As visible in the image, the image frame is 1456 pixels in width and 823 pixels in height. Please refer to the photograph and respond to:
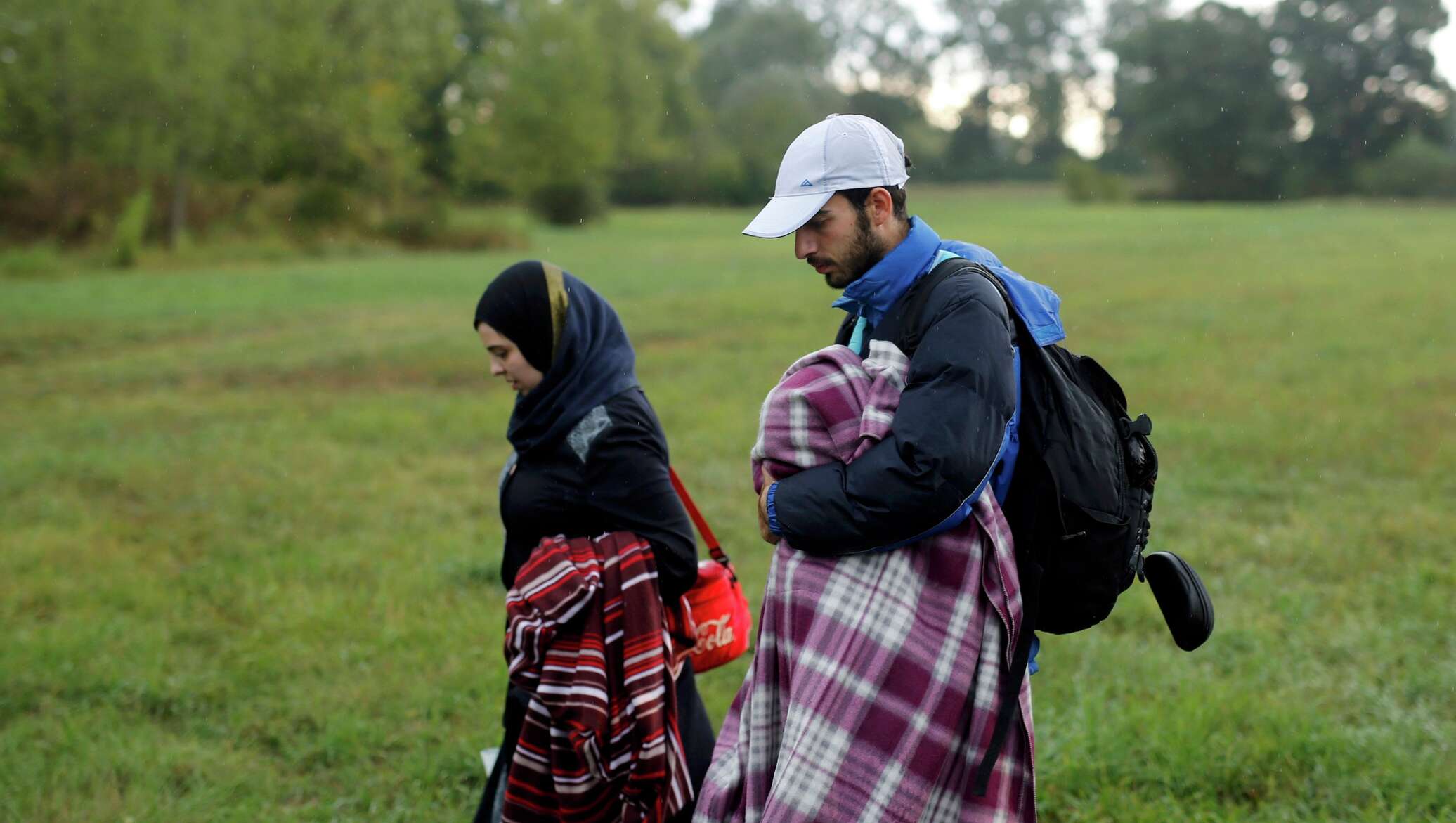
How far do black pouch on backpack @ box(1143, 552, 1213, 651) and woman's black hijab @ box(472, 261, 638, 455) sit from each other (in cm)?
137

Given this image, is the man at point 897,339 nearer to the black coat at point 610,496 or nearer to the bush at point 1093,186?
the black coat at point 610,496

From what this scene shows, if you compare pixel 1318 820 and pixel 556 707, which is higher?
pixel 556 707

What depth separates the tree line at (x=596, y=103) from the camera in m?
24.2

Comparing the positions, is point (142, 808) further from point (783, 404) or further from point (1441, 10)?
point (1441, 10)

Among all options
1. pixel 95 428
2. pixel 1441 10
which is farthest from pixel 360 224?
pixel 1441 10

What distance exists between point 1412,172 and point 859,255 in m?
44.6

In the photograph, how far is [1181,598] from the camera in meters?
2.33

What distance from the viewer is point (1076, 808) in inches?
144

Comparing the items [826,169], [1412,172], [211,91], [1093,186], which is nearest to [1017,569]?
[826,169]

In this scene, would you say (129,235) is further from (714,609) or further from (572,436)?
(714,609)

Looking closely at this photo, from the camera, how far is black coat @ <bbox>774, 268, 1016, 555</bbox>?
1974 millimetres

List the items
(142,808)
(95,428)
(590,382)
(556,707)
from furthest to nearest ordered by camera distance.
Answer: (95,428) → (142,808) → (590,382) → (556,707)

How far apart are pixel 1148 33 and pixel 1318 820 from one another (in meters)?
47.4

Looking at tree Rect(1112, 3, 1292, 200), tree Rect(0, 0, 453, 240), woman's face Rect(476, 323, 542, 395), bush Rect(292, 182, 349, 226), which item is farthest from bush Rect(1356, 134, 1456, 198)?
woman's face Rect(476, 323, 542, 395)
